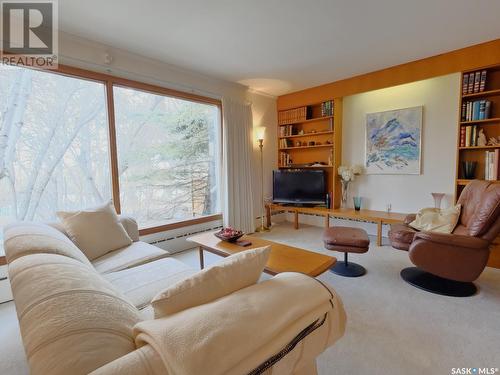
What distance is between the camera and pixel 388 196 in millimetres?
3812

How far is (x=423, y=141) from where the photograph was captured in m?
3.43

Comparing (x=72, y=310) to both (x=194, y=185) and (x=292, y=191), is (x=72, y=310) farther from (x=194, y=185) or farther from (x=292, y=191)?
(x=292, y=191)

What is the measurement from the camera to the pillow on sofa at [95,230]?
1.99 m

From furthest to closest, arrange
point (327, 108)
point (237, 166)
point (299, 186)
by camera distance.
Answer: point (299, 186) → point (327, 108) → point (237, 166)

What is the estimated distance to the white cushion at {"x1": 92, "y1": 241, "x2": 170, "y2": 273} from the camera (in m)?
1.85

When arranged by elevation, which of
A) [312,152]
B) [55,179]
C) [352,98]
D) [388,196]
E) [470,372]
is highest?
[352,98]

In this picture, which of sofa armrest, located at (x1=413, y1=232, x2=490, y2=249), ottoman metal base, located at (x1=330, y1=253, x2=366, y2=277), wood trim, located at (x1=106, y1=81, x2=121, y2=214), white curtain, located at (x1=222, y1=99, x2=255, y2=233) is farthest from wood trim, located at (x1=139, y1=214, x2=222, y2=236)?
sofa armrest, located at (x1=413, y1=232, x2=490, y2=249)

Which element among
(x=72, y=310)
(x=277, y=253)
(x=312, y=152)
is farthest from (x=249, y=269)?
(x=312, y=152)

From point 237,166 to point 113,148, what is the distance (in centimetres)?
180

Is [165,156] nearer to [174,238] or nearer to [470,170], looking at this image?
[174,238]

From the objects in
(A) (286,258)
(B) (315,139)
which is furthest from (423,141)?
(A) (286,258)

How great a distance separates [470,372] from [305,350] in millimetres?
1270

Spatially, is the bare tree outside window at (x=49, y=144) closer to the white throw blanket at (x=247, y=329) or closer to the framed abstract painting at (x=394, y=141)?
the white throw blanket at (x=247, y=329)

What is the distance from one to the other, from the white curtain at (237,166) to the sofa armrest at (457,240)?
2550 mm
